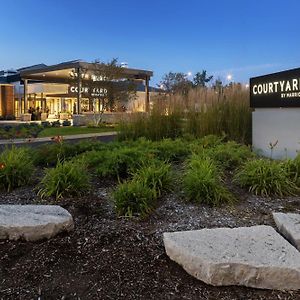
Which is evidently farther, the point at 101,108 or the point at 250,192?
the point at 101,108

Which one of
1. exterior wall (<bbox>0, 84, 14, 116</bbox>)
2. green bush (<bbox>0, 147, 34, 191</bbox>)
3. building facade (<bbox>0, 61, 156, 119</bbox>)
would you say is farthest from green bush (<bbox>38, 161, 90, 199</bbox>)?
exterior wall (<bbox>0, 84, 14, 116</bbox>)

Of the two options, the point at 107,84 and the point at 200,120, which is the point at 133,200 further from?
the point at 107,84

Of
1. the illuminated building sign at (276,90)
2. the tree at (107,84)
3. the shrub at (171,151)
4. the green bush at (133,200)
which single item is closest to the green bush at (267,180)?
the green bush at (133,200)

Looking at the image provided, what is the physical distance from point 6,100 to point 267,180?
115 feet

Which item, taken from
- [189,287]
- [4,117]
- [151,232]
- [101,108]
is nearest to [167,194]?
[151,232]

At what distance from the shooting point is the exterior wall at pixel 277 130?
633cm

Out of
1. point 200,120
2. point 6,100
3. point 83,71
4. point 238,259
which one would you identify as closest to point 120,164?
point 238,259

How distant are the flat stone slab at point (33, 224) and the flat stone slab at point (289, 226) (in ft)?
5.50

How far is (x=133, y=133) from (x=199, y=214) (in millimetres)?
4808

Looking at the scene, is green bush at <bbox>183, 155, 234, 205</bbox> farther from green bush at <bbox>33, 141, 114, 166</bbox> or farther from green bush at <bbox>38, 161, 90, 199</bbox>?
green bush at <bbox>33, 141, 114, 166</bbox>

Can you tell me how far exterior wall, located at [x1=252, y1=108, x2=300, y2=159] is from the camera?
6.33 m

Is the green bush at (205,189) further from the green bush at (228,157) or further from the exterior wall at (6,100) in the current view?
the exterior wall at (6,100)

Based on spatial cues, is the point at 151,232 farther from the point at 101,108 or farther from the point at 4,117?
the point at 4,117

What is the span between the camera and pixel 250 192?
13.0 ft
